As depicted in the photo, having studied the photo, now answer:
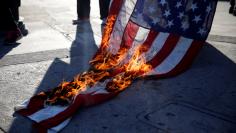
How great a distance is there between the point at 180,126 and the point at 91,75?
1.46m

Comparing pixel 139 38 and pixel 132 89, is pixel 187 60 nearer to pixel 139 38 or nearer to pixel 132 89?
pixel 139 38

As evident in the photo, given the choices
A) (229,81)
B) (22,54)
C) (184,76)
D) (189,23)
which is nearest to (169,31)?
(189,23)

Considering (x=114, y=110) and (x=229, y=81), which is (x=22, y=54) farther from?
(x=229, y=81)

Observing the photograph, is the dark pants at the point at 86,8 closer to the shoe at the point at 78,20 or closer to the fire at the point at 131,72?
the shoe at the point at 78,20

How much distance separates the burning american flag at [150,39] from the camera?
4.55 meters

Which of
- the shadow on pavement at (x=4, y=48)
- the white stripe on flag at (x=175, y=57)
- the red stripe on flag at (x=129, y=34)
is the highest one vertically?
the red stripe on flag at (x=129, y=34)

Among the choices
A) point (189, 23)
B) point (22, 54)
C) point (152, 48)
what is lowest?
point (22, 54)

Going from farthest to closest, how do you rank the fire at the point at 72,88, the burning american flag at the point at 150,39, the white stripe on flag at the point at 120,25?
the white stripe on flag at the point at 120,25 < the burning american flag at the point at 150,39 < the fire at the point at 72,88

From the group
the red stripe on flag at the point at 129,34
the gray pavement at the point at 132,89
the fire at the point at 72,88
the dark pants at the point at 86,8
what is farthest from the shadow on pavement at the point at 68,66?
the dark pants at the point at 86,8

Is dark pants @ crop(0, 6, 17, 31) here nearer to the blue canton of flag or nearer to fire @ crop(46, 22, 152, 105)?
fire @ crop(46, 22, 152, 105)

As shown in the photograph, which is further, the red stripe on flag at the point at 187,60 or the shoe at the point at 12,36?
the shoe at the point at 12,36

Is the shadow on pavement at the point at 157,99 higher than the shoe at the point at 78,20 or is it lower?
lower

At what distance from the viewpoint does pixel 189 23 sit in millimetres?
4992

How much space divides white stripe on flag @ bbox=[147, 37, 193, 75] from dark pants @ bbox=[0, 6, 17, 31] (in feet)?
11.3
